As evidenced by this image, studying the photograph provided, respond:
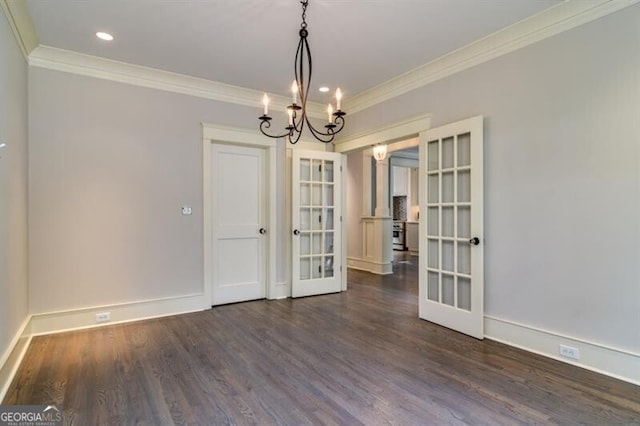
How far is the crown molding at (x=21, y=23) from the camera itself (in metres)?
2.52

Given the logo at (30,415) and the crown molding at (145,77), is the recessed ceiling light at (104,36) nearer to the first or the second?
the crown molding at (145,77)

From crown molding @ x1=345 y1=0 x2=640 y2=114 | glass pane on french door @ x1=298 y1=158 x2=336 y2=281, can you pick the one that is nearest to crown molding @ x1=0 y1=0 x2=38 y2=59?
glass pane on french door @ x1=298 y1=158 x2=336 y2=281

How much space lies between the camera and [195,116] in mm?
4309

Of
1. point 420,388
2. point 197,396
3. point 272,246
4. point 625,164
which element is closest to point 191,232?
point 272,246

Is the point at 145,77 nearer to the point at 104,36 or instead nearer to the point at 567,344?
the point at 104,36

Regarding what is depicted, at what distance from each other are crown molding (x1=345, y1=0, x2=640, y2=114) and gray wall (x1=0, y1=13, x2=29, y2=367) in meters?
3.75

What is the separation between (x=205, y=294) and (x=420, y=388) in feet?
9.68

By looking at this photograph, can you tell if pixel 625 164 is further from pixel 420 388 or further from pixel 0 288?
pixel 0 288

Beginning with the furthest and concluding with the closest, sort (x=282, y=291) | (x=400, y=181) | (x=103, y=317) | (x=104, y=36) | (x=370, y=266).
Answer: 1. (x=400, y=181)
2. (x=370, y=266)
3. (x=282, y=291)
4. (x=103, y=317)
5. (x=104, y=36)

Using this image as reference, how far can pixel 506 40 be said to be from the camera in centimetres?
315

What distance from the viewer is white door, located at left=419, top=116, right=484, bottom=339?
3344 millimetres

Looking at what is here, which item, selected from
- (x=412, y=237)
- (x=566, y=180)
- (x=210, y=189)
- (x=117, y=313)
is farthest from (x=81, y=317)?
(x=412, y=237)

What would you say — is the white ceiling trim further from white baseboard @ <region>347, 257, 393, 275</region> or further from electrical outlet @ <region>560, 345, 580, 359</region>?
white baseboard @ <region>347, 257, 393, 275</region>

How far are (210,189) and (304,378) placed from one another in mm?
2766
